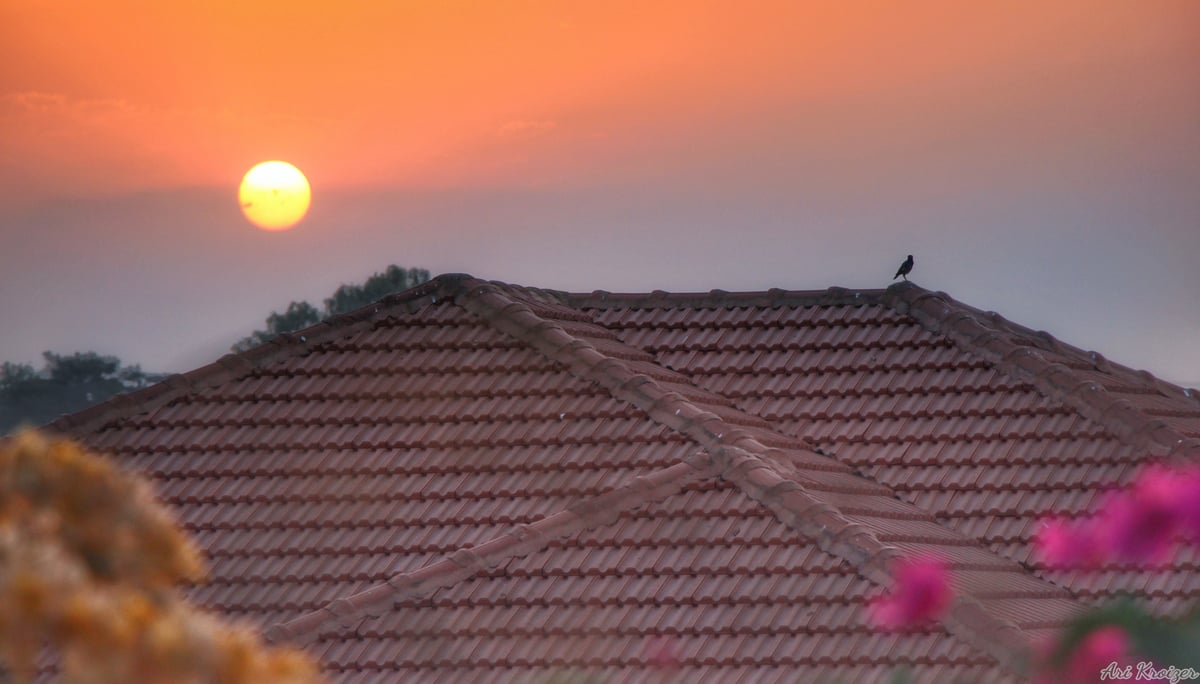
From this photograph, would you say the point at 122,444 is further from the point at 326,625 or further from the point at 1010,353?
the point at 1010,353

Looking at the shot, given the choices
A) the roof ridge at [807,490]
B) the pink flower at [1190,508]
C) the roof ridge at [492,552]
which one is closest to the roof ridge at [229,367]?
the roof ridge at [807,490]

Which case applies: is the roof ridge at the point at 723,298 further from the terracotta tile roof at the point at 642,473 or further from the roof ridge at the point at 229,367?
the roof ridge at the point at 229,367

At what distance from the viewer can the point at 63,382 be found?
54.6 m

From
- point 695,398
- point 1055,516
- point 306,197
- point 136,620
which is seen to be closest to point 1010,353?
point 1055,516

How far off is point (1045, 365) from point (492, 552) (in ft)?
18.0

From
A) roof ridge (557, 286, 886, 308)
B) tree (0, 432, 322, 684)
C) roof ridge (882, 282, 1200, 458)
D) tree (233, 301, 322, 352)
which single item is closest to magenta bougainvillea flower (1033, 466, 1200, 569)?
tree (0, 432, 322, 684)

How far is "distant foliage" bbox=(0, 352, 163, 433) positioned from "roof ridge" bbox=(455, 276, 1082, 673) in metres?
42.3

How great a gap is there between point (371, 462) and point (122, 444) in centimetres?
254

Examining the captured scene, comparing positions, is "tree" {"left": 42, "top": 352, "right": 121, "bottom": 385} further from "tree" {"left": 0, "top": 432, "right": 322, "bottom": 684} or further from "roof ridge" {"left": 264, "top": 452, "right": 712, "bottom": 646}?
"tree" {"left": 0, "top": 432, "right": 322, "bottom": 684}

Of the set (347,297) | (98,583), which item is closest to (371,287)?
(347,297)

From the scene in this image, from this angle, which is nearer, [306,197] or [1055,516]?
[1055,516]

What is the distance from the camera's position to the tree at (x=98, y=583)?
2.55 metres

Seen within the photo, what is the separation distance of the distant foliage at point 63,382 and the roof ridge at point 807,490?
42.3m

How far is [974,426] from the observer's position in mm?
12000
